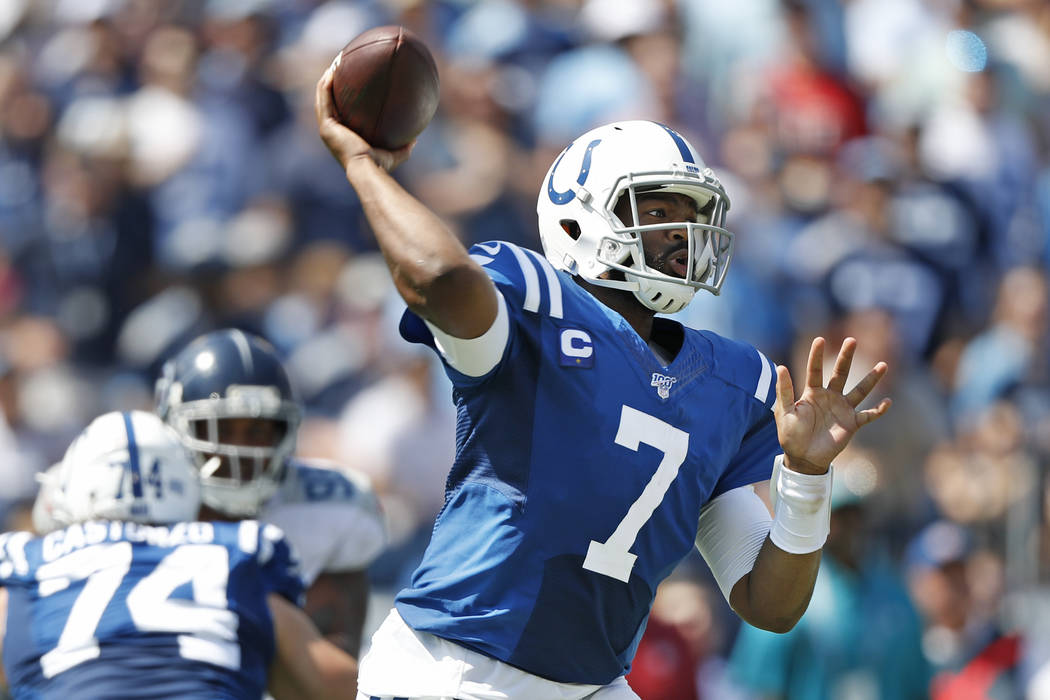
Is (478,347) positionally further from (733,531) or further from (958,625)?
(958,625)

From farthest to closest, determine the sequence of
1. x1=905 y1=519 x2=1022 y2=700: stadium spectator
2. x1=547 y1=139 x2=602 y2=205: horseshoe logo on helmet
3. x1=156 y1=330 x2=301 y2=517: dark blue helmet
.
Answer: x1=905 y1=519 x2=1022 y2=700: stadium spectator < x1=156 y1=330 x2=301 y2=517: dark blue helmet < x1=547 y1=139 x2=602 y2=205: horseshoe logo on helmet

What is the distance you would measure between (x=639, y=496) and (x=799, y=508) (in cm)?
38

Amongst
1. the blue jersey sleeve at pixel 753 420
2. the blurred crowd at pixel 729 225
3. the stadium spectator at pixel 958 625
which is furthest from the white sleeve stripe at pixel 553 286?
the stadium spectator at pixel 958 625

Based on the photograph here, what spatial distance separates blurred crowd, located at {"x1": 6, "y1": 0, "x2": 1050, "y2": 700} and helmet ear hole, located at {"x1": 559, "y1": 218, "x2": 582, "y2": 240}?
3434 millimetres

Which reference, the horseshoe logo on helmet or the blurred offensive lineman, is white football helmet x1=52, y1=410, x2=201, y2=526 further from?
the horseshoe logo on helmet

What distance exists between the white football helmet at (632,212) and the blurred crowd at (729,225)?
3.41m

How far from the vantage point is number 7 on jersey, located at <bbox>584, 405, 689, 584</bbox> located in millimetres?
3211

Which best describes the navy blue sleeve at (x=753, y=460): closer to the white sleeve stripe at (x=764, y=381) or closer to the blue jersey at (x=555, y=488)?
the white sleeve stripe at (x=764, y=381)

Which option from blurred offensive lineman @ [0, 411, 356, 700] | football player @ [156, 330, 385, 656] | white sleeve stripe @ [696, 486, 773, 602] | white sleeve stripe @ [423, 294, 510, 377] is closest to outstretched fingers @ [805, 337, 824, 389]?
white sleeve stripe @ [696, 486, 773, 602]

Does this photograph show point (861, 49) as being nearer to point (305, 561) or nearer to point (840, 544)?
point (840, 544)

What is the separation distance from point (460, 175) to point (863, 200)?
2.25 metres

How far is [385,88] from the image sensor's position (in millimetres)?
3291

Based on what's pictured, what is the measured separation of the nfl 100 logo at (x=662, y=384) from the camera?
3303mm

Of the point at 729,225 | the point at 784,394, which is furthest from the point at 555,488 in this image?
the point at 729,225
